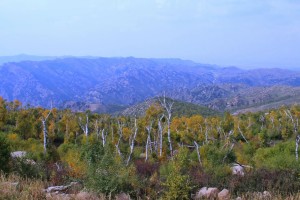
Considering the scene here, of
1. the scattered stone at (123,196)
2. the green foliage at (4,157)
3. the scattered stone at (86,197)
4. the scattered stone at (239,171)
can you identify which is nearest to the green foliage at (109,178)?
the scattered stone at (123,196)

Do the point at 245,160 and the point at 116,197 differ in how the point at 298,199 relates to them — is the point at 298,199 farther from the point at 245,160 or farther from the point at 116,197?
the point at 245,160

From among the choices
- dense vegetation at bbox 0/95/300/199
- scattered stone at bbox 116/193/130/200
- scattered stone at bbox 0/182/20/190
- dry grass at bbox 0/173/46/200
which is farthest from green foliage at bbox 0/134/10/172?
scattered stone at bbox 116/193/130/200

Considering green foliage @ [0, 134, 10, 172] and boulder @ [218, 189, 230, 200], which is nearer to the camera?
boulder @ [218, 189, 230, 200]

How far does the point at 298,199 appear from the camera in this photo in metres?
6.85

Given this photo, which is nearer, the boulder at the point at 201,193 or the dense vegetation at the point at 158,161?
the boulder at the point at 201,193

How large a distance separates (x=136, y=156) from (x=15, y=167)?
28019mm

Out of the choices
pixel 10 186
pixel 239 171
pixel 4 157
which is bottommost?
pixel 239 171

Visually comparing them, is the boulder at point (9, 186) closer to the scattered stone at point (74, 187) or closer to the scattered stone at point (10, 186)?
the scattered stone at point (10, 186)

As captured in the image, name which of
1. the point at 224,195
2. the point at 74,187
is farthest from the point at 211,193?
the point at 74,187

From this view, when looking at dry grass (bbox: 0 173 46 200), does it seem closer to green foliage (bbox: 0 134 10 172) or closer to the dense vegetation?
the dense vegetation

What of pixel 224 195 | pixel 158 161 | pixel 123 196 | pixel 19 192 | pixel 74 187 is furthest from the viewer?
pixel 158 161

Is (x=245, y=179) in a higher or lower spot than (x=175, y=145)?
higher

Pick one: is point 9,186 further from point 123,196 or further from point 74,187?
point 123,196

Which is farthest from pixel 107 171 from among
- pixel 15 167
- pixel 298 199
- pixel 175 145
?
pixel 175 145
